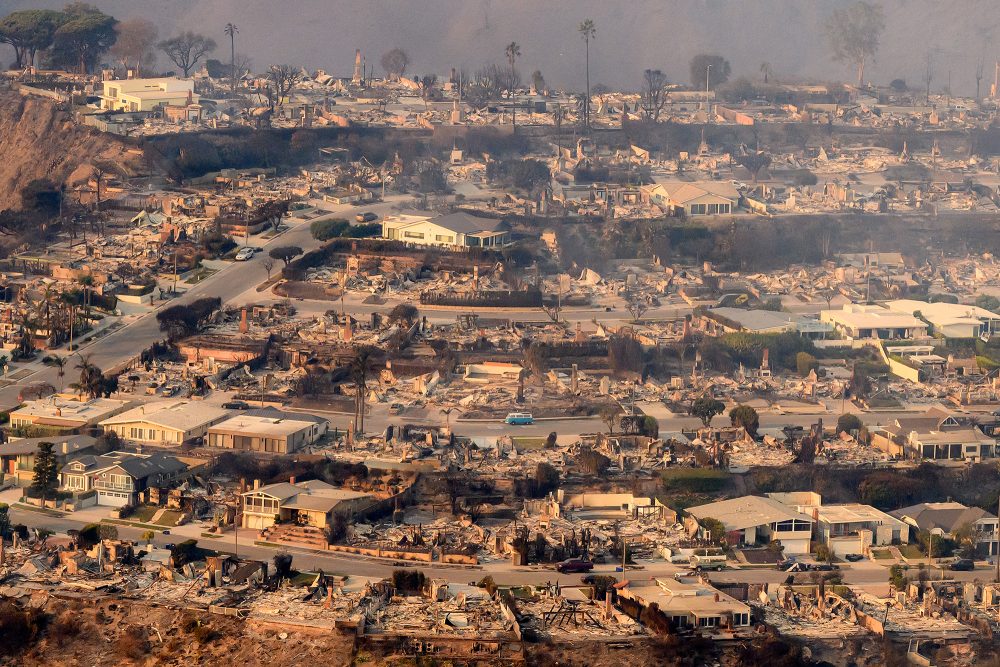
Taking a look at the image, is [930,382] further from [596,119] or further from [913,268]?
[596,119]

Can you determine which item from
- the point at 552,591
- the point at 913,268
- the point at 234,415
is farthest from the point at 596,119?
the point at 552,591

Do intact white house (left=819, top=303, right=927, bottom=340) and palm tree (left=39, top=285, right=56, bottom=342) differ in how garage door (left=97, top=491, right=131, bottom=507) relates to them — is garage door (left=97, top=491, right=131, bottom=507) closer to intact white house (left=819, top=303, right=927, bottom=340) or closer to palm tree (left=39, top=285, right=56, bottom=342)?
palm tree (left=39, top=285, right=56, bottom=342)

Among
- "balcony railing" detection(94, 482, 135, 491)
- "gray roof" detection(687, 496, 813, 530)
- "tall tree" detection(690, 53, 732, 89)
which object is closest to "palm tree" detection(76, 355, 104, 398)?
"balcony railing" detection(94, 482, 135, 491)

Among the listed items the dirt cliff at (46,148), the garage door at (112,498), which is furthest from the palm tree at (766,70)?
the garage door at (112,498)

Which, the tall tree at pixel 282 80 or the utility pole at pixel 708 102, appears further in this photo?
the utility pole at pixel 708 102

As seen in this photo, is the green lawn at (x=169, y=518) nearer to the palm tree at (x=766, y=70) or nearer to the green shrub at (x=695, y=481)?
the green shrub at (x=695, y=481)

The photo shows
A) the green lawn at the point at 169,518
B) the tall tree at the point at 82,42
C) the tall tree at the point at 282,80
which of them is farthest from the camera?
the tall tree at the point at 82,42

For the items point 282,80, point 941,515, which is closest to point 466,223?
point 282,80
